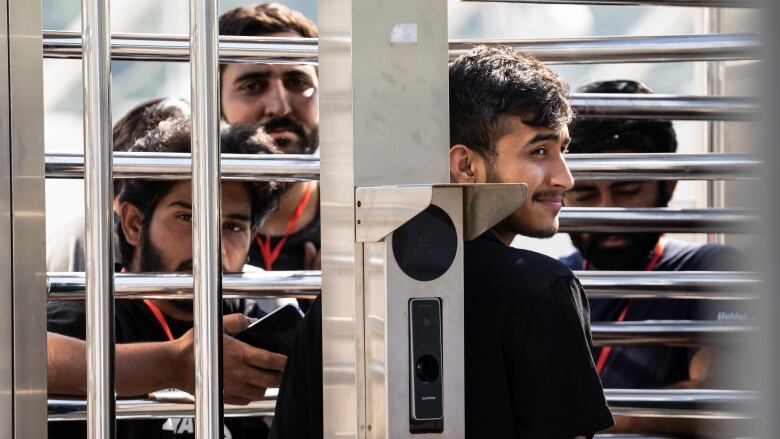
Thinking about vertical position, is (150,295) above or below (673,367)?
above

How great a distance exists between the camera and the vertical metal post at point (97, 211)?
129cm

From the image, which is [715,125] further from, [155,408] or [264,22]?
[155,408]

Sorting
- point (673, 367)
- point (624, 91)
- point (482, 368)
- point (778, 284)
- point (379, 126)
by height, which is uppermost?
point (624, 91)

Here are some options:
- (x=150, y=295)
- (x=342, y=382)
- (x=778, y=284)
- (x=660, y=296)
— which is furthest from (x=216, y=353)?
(x=660, y=296)

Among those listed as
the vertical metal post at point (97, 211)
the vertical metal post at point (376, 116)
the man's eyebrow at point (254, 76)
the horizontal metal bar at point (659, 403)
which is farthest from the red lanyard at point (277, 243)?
the vertical metal post at point (376, 116)

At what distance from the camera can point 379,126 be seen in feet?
3.92

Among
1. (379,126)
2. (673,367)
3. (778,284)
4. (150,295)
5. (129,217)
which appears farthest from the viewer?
(673,367)

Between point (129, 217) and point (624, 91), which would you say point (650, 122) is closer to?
point (624, 91)

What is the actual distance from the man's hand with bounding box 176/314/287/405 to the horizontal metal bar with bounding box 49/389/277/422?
0.08 meters

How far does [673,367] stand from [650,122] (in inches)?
23.4

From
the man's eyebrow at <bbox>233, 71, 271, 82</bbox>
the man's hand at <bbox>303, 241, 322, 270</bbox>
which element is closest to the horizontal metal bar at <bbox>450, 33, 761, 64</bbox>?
the man's eyebrow at <bbox>233, 71, 271, 82</bbox>

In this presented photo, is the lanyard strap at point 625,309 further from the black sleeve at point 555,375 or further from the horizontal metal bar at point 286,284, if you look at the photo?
the black sleeve at point 555,375

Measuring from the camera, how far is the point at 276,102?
108 inches

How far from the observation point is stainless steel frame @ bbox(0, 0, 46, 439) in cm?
137
